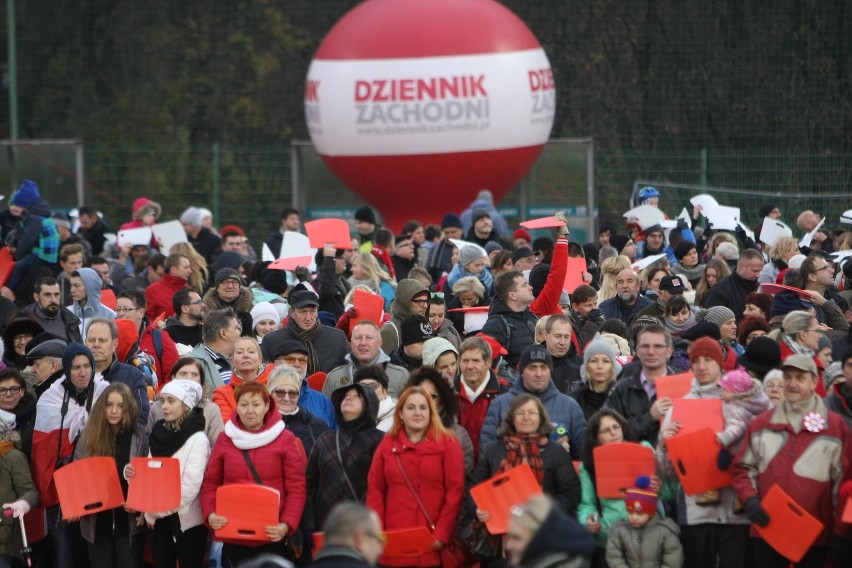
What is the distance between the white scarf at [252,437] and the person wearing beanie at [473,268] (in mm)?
3872

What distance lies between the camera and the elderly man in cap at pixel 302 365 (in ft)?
27.0

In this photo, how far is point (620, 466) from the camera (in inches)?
282

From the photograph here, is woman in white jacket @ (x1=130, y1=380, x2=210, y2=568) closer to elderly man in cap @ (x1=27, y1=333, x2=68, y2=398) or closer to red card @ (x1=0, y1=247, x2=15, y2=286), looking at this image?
elderly man in cap @ (x1=27, y1=333, x2=68, y2=398)

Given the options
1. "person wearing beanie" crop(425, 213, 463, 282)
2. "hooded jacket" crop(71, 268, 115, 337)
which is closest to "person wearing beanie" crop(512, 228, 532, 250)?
"person wearing beanie" crop(425, 213, 463, 282)

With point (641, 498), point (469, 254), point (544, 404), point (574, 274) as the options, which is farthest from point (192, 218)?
point (641, 498)

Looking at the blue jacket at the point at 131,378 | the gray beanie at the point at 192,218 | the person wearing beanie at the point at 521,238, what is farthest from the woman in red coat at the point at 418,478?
the gray beanie at the point at 192,218

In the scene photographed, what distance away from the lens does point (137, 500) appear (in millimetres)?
7691

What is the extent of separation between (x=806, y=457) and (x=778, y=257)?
4.78 meters

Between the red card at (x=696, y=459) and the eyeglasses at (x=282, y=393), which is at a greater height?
the eyeglasses at (x=282, y=393)

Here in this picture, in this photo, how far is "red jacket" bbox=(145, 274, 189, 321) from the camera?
11.4m

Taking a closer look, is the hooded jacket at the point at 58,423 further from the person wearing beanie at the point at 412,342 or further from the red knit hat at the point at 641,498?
the red knit hat at the point at 641,498

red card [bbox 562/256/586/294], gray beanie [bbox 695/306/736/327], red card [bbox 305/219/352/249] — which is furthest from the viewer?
red card [bbox 305/219/352/249]

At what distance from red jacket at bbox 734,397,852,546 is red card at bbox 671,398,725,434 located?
20cm

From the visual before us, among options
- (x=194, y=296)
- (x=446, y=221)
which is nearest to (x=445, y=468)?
(x=194, y=296)
